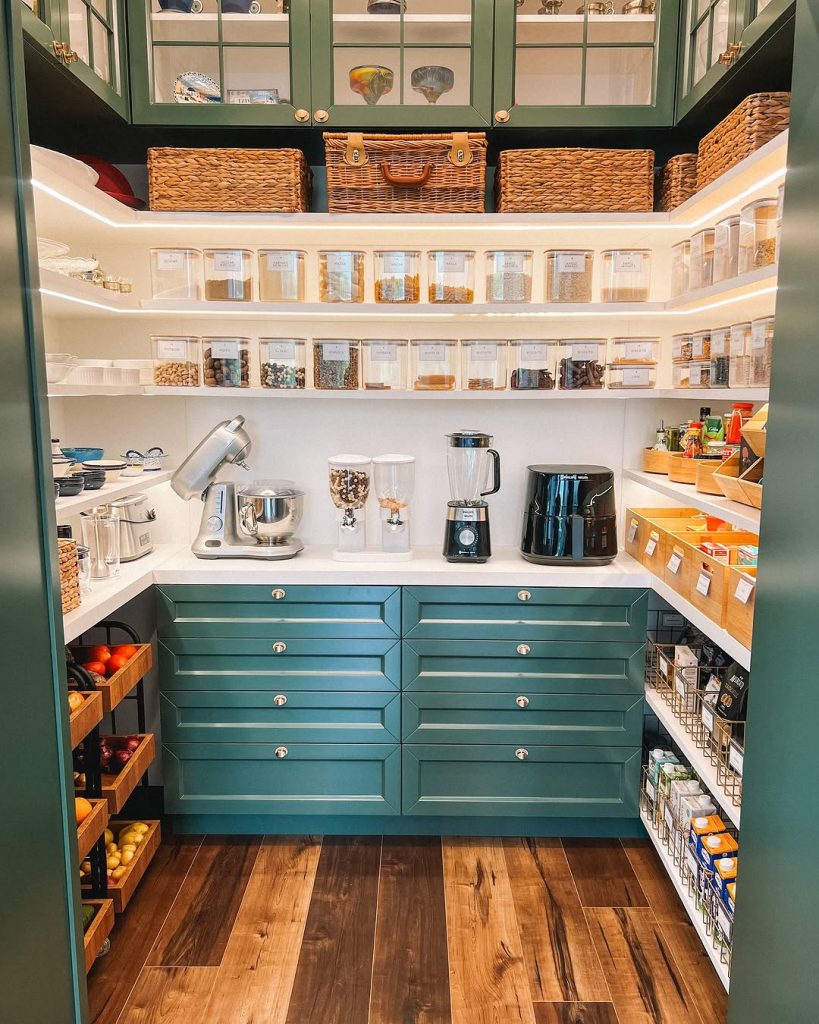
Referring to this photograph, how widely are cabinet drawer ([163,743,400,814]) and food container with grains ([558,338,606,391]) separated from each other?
1.36m

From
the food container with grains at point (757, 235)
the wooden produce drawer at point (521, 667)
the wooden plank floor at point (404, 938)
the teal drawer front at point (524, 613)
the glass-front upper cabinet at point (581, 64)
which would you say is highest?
the glass-front upper cabinet at point (581, 64)

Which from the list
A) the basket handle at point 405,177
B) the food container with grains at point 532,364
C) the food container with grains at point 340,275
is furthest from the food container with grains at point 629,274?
the food container with grains at point 340,275

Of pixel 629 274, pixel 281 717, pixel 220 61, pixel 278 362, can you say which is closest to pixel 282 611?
pixel 281 717

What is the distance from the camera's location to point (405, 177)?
2.51 metres

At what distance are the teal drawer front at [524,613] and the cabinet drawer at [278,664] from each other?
Result: 15 centimetres

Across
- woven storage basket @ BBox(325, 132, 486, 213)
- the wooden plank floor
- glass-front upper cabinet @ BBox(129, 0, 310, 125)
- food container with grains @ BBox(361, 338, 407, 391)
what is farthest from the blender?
glass-front upper cabinet @ BBox(129, 0, 310, 125)

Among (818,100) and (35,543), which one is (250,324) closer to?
(35,543)

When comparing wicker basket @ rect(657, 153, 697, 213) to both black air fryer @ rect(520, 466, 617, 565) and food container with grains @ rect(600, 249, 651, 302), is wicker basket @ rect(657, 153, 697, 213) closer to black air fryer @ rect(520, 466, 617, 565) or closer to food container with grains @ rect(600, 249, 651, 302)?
food container with grains @ rect(600, 249, 651, 302)

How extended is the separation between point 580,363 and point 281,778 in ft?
5.63

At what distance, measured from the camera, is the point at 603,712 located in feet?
8.67

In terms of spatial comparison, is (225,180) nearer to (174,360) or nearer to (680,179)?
(174,360)

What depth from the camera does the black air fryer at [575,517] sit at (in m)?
2.69

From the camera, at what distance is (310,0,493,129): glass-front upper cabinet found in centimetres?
246

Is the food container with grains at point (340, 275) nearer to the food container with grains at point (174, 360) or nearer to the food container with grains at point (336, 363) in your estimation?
the food container with grains at point (336, 363)
